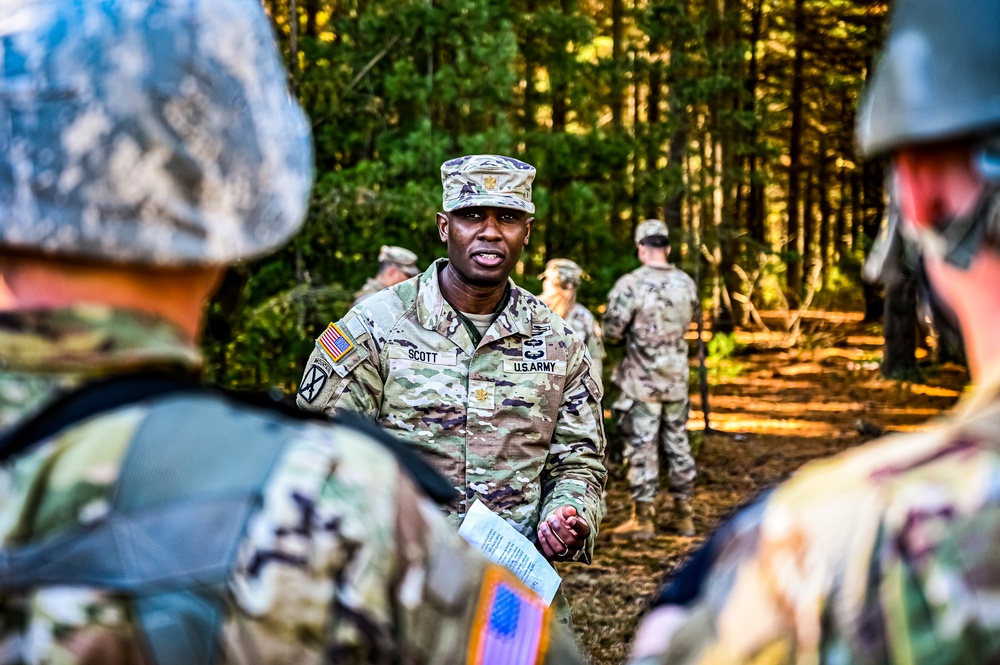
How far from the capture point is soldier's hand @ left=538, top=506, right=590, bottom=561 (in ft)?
10.4

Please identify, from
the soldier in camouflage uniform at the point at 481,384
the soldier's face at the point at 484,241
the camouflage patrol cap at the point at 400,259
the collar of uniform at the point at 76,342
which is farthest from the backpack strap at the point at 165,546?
the camouflage patrol cap at the point at 400,259

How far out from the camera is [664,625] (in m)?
1.21

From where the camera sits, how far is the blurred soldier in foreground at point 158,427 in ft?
3.41

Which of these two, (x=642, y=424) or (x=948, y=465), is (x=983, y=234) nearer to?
(x=948, y=465)

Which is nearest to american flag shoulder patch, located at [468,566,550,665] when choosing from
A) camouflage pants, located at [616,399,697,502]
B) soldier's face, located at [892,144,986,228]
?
soldier's face, located at [892,144,986,228]

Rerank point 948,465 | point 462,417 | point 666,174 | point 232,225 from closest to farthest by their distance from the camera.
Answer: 1. point 948,465
2. point 232,225
3. point 462,417
4. point 666,174

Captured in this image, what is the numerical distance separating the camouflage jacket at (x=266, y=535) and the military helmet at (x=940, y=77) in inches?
28.7

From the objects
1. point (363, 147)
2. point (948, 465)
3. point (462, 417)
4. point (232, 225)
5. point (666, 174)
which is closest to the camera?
point (948, 465)

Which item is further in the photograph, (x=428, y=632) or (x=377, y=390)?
(x=377, y=390)

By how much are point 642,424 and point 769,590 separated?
311 inches

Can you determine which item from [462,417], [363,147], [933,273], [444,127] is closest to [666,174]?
[444,127]

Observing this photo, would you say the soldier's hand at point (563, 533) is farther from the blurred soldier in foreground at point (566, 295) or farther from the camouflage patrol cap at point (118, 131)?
the blurred soldier in foreground at point (566, 295)

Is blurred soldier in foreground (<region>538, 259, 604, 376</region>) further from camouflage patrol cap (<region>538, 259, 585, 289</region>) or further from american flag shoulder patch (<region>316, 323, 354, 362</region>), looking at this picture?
american flag shoulder patch (<region>316, 323, 354, 362</region>)

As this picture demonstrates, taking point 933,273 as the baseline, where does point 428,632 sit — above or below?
below
